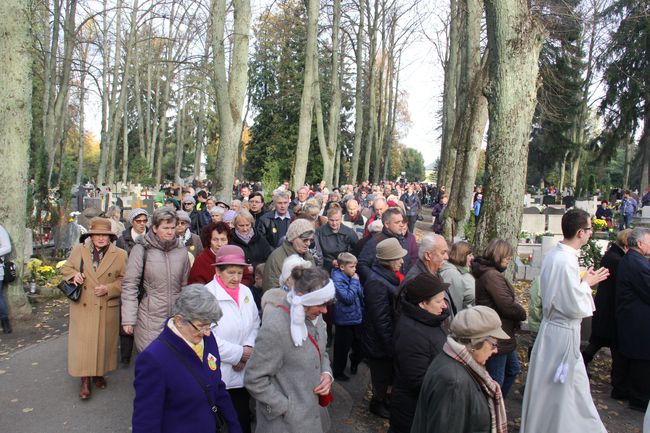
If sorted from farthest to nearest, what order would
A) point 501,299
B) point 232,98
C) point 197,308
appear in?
point 232,98 < point 501,299 < point 197,308

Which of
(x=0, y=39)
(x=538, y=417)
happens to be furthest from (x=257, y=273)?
(x=0, y=39)

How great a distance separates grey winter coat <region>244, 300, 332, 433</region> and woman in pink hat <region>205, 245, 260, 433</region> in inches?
22.9

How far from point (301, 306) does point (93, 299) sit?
2.87 m

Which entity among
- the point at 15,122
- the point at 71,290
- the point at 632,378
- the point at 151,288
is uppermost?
the point at 15,122

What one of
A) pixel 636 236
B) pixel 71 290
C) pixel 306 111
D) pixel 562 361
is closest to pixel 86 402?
pixel 71 290

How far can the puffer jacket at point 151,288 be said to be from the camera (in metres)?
4.97

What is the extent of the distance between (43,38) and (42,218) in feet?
51.0

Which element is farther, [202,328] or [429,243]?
[429,243]

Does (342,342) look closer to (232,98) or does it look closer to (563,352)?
(563,352)

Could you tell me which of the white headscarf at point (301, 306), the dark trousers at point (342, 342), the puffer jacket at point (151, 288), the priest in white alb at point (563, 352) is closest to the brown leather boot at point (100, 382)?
the puffer jacket at point (151, 288)

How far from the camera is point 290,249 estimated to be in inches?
212

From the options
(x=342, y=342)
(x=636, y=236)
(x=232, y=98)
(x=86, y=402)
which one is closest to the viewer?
(x=86, y=402)

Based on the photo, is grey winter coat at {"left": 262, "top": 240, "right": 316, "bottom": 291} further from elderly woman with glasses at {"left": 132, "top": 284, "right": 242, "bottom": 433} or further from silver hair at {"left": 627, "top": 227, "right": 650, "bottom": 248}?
silver hair at {"left": 627, "top": 227, "right": 650, "bottom": 248}

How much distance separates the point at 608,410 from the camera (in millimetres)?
5773
